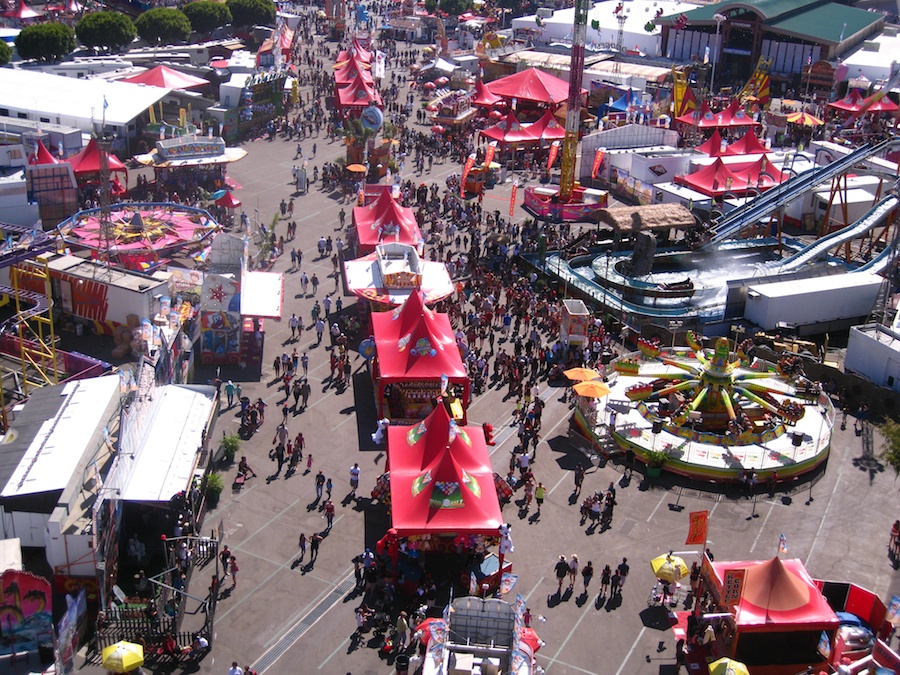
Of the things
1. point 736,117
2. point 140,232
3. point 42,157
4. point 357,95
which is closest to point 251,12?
point 357,95

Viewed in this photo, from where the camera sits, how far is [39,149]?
48.5 m

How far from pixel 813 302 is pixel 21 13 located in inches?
3050

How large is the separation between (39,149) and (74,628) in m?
32.6

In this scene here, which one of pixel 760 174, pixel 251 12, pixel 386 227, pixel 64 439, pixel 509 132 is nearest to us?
pixel 64 439

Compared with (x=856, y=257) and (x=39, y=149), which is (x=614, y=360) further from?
(x=39, y=149)

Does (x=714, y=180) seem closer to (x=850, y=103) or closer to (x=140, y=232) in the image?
(x=850, y=103)

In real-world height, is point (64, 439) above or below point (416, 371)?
above

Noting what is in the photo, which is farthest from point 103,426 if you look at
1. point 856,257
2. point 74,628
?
point 856,257

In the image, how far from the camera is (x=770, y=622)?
23094 mm

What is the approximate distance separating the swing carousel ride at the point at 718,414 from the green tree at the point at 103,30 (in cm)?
5852

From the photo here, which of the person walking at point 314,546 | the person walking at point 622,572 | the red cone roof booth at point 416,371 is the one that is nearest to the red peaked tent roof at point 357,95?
the red cone roof booth at point 416,371

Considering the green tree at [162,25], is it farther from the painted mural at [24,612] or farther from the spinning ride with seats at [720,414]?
the painted mural at [24,612]

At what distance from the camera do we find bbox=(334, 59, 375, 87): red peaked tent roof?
241 feet

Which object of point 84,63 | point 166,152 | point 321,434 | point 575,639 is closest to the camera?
point 575,639
